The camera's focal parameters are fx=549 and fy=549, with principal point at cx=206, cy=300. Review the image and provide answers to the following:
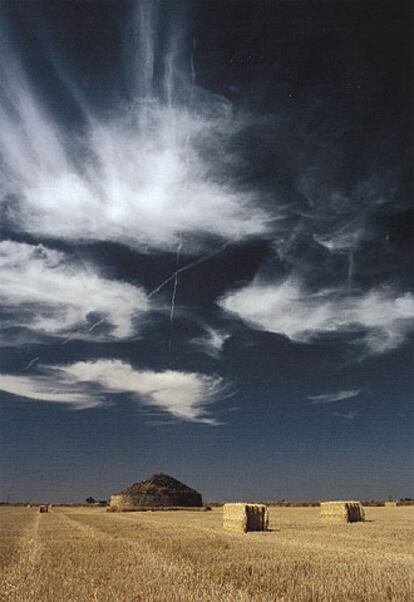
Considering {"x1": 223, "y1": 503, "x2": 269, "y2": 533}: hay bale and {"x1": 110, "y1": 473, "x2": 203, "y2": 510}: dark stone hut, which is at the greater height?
{"x1": 110, "y1": 473, "x2": 203, "y2": 510}: dark stone hut

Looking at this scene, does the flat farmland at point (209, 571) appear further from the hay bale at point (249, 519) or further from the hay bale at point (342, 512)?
the hay bale at point (342, 512)

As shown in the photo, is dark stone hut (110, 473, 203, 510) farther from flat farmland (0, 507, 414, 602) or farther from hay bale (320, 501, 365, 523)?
flat farmland (0, 507, 414, 602)

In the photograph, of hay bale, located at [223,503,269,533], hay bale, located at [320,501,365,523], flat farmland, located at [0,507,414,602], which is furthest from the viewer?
hay bale, located at [320,501,365,523]

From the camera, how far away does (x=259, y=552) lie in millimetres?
13789

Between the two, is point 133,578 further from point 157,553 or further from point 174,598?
point 157,553

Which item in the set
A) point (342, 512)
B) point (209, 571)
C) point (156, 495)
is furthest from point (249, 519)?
point (156, 495)

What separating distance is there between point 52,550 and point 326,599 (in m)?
9.66

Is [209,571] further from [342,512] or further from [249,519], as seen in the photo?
[342,512]

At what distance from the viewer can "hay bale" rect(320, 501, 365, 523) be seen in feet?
96.8

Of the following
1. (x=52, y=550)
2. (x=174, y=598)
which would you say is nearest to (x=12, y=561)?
(x=52, y=550)

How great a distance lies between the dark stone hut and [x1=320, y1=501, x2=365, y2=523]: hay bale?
57.1m

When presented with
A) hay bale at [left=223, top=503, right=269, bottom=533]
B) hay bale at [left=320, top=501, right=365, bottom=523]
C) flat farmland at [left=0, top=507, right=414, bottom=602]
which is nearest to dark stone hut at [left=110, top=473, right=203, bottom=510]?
hay bale at [left=320, top=501, right=365, bottom=523]

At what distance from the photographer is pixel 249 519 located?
920 inches

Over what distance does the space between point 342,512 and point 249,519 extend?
862cm
